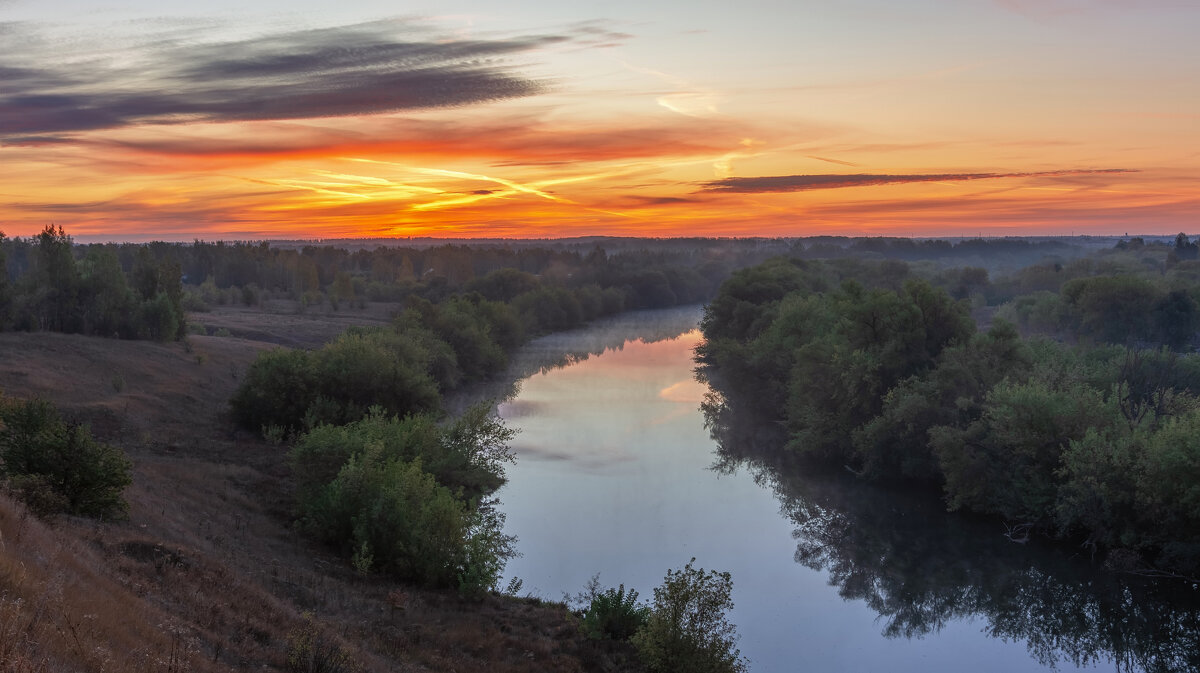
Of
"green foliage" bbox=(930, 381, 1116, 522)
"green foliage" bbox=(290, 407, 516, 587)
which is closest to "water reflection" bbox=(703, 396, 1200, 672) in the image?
"green foliage" bbox=(930, 381, 1116, 522)

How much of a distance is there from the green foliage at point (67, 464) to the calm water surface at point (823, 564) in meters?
11.7

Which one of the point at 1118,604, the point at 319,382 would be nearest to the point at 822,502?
the point at 1118,604

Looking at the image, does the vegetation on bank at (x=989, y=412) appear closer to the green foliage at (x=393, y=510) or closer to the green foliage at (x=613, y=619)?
the green foliage at (x=613, y=619)

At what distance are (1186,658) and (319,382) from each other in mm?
34099

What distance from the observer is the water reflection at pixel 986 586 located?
22750 mm

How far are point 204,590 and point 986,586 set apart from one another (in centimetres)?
2244

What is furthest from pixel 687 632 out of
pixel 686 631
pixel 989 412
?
pixel 989 412

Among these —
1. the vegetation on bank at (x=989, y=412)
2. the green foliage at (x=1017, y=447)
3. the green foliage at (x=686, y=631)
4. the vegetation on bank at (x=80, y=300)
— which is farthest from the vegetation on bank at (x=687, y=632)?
the vegetation on bank at (x=80, y=300)

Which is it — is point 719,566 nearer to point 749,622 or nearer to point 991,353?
point 749,622

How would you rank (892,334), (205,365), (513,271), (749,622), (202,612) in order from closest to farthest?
(202,612), (749,622), (892,334), (205,365), (513,271)

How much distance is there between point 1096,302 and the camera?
69.0 metres

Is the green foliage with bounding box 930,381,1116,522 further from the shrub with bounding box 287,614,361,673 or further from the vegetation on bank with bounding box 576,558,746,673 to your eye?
the shrub with bounding box 287,614,361,673

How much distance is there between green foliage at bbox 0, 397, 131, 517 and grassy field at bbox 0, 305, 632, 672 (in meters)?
0.77

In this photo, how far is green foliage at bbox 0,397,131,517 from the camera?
18.4 meters
